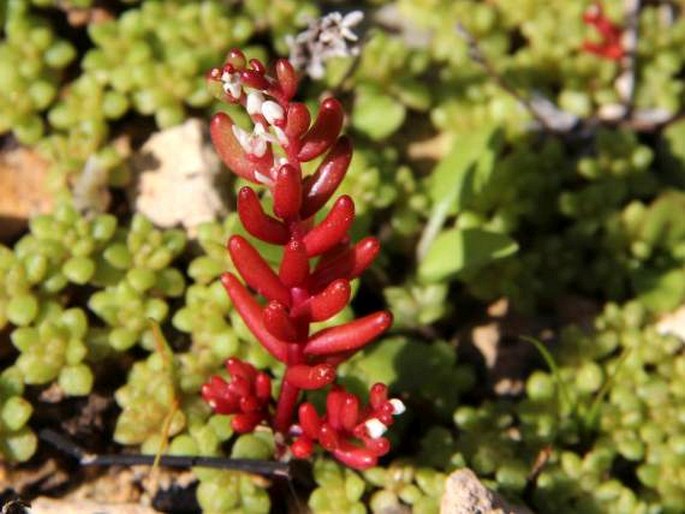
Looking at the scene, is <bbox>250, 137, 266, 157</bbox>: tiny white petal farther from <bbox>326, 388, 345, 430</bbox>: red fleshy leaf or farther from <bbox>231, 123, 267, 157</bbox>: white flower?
<bbox>326, 388, 345, 430</bbox>: red fleshy leaf

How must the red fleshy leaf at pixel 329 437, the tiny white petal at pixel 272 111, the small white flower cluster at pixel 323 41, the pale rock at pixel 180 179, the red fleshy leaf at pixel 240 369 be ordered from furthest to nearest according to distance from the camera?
the pale rock at pixel 180 179 < the small white flower cluster at pixel 323 41 < the red fleshy leaf at pixel 240 369 < the red fleshy leaf at pixel 329 437 < the tiny white petal at pixel 272 111

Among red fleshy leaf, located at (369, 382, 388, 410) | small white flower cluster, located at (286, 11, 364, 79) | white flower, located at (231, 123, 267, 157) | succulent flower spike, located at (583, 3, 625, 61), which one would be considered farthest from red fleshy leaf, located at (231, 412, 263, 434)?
succulent flower spike, located at (583, 3, 625, 61)

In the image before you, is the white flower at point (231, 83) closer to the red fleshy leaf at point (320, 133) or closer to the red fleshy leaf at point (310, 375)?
the red fleshy leaf at point (320, 133)

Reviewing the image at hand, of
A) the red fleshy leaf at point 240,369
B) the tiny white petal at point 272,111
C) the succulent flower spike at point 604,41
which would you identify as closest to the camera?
the tiny white petal at point 272,111

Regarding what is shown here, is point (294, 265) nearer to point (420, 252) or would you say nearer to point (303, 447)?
point (303, 447)

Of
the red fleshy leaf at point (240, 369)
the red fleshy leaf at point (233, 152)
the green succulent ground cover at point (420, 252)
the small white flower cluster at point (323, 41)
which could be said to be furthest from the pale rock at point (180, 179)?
the red fleshy leaf at point (233, 152)

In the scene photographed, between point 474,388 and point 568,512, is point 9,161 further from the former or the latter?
point 568,512

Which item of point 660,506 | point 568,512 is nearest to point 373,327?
point 568,512

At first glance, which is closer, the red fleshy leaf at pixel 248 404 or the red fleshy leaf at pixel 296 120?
the red fleshy leaf at pixel 296 120
